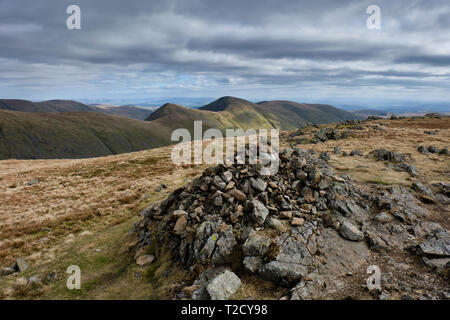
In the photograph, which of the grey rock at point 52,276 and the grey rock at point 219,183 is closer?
the grey rock at point 52,276

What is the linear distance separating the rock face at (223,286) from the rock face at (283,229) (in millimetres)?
47

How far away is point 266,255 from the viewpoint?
12711 millimetres

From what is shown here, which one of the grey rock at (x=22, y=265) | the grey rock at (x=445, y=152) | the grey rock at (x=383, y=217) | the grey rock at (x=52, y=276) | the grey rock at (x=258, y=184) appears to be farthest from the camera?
the grey rock at (x=445, y=152)

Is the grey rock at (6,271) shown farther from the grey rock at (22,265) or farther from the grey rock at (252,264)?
the grey rock at (252,264)

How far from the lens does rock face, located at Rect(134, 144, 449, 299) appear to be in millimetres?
11953

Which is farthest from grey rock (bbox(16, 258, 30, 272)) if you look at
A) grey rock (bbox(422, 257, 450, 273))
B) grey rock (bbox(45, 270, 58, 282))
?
grey rock (bbox(422, 257, 450, 273))

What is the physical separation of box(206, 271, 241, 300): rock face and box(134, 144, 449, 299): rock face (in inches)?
1.9

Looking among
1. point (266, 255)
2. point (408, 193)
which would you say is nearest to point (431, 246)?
point (408, 193)

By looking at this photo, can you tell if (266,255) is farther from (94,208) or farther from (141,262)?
(94,208)

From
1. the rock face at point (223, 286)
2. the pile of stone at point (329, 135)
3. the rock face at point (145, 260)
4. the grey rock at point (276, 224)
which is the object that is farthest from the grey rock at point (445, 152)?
the rock face at point (145, 260)

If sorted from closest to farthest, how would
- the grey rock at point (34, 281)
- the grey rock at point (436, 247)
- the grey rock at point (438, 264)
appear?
the grey rock at point (438, 264) < the grey rock at point (436, 247) < the grey rock at point (34, 281)

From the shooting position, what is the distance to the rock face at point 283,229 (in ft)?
39.2

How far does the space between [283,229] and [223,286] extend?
17.0ft
